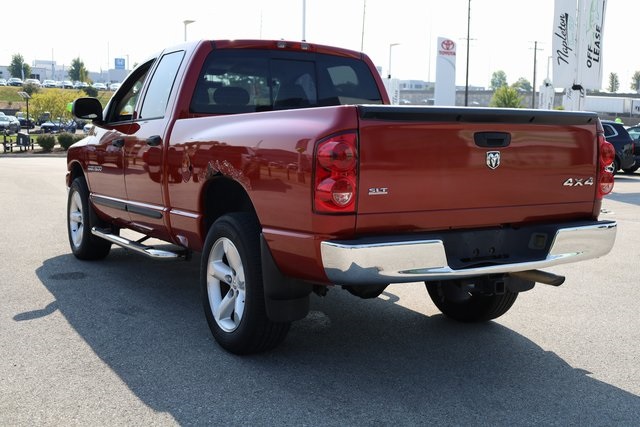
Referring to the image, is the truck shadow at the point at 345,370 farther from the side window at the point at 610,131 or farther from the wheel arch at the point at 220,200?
the side window at the point at 610,131

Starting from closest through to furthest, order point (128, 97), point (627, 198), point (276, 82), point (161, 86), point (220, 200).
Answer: point (220, 200) < point (276, 82) < point (161, 86) < point (128, 97) < point (627, 198)

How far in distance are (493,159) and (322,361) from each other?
1.60 m

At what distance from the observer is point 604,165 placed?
4.41 metres

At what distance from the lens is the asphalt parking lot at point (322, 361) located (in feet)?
11.7

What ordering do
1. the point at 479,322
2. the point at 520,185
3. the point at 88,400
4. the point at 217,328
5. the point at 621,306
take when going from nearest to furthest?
the point at 88,400
the point at 520,185
the point at 217,328
the point at 479,322
the point at 621,306

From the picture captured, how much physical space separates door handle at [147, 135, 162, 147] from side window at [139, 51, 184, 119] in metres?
0.24

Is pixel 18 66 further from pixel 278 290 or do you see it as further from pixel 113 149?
pixel 278 290

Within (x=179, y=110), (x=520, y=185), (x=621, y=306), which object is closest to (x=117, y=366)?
(x=179, y=110)

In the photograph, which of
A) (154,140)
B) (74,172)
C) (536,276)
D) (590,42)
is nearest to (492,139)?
(536,276)

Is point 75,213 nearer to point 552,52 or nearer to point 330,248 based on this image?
Answer: point 330,248

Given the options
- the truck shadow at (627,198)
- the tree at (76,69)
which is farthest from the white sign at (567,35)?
the tree at (76,69)

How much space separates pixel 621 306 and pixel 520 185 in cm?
238

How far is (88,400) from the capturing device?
368 cm

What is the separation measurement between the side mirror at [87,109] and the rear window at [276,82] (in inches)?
65.2
